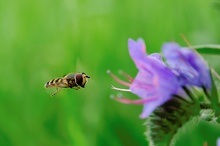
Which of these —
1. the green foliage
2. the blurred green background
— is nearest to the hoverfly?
the green foliage

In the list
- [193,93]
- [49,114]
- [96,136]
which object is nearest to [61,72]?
[49,114]

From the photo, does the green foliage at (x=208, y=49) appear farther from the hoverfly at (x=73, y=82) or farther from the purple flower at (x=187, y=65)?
the hoverfly at (x=73, y=82)

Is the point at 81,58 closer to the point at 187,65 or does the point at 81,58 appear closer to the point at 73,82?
the point at 73,82

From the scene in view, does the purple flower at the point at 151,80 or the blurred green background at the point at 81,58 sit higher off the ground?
the blurred green background at the point at 81,58

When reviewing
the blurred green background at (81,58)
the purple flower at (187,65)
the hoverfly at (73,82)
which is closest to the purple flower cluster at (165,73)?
Result: the purple flower at (187,65)

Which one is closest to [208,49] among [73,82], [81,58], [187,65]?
[187,65]

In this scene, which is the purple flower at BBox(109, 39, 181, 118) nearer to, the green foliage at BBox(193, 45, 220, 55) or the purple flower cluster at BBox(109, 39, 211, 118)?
the purple flower cluster at BBox(109, 39, 211, 118)
